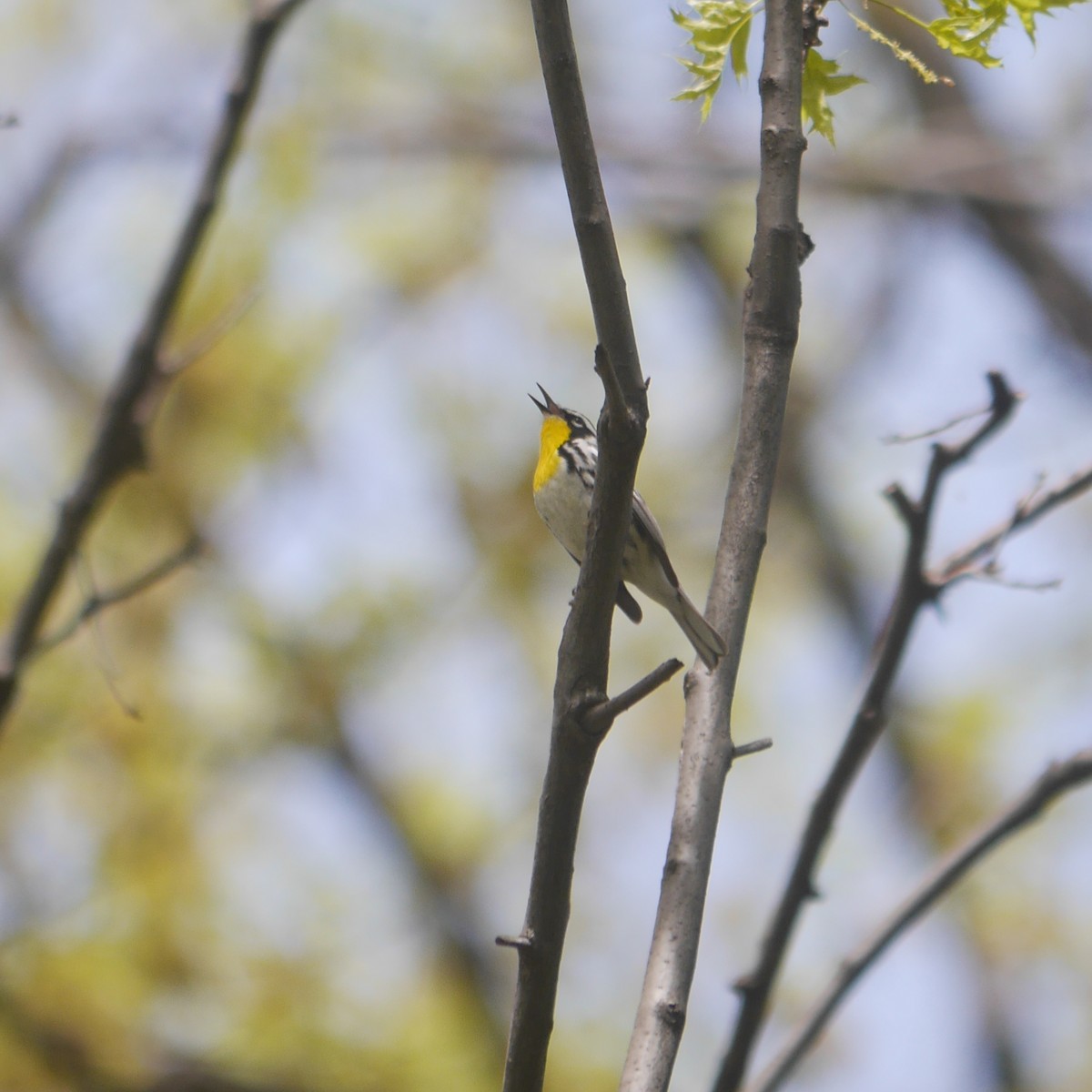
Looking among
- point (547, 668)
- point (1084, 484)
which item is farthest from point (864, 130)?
point (1084, 484)

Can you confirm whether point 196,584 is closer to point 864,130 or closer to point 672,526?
point 672,526

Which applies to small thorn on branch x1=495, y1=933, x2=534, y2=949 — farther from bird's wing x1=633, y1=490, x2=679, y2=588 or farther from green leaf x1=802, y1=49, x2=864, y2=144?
bird's wing x1=633, y1=490, x2=679, y2=588

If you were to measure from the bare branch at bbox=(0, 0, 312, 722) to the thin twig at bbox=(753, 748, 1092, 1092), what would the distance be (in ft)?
6.60

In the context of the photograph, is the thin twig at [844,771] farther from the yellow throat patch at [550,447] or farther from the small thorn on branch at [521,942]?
the yellow throat patch at [550,447]

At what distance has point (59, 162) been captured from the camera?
8492mm

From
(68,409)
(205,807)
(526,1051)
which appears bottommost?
(526,1051)

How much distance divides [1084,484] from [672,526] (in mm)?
6901

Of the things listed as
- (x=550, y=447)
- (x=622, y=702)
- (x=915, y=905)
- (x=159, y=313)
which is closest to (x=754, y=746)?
(x=622, y=702)

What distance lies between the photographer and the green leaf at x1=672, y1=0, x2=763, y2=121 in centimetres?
191

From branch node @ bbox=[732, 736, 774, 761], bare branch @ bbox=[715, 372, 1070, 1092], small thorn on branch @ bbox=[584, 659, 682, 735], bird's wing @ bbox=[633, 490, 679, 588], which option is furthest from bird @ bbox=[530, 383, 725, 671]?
small thorn on branch @ bbox=[584, 659, 682, 735]

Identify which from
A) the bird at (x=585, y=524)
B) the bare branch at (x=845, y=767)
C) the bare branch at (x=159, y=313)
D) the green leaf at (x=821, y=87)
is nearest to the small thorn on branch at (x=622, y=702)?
the bare branch at (x=845, y=767)

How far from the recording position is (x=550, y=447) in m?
4.31

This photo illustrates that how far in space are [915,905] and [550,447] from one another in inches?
89.5

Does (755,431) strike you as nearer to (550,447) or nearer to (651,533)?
(651,533)
